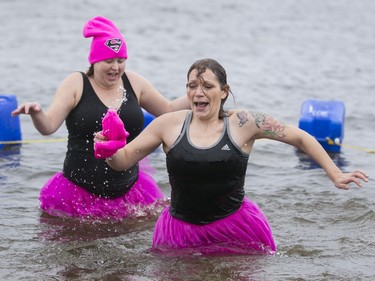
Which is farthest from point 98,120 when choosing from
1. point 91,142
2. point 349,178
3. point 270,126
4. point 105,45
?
point 349,178

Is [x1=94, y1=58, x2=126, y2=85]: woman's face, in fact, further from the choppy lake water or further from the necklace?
the choppy lake water

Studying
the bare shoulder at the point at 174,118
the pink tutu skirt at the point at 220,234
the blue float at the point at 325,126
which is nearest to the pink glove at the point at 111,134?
the bare shoulder at the point at 174,118

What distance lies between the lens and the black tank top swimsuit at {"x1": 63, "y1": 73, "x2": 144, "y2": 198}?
724 cm

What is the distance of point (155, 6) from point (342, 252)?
782 inches

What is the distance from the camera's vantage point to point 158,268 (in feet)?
20.9

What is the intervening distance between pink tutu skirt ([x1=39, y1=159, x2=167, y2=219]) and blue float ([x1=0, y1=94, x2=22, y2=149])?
331 centimetres

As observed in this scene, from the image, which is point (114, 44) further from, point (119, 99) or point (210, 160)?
point (210, 160)

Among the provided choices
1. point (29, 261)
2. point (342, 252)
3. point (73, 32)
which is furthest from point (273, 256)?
point (73, 32)

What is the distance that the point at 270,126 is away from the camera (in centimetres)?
615

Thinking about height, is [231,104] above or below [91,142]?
below

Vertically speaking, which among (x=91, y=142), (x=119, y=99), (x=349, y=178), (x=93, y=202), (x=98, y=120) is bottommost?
(x=93, y=202)

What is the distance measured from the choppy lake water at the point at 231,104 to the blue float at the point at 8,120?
0.95 ft

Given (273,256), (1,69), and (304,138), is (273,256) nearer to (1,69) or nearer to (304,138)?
(304,138)

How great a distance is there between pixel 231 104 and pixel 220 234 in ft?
25.9
